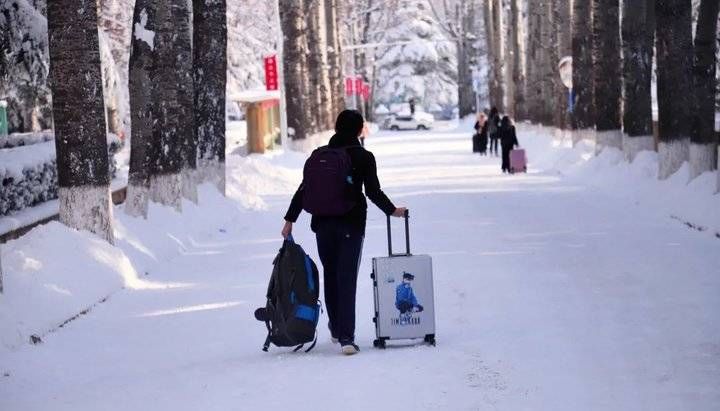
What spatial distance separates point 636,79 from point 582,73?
800 centimetres

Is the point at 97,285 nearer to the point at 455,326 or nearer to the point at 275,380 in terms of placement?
the point at 455,326

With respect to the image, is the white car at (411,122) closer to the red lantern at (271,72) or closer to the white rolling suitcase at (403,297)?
the red lantern at (271,72)

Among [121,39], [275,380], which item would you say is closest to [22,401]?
[275,380]

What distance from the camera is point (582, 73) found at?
38906mm

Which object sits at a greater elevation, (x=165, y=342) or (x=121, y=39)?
(x=121, y=39)

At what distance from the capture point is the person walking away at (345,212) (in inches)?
413

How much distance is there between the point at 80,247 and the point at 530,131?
4625cm

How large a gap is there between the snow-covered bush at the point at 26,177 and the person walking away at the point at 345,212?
10006mm

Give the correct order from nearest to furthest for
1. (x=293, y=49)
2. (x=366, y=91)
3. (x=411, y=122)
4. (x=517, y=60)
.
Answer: (x=293, y=49)
(x=517, y=60)
(x=411, y=122)
(x=366, y=91)

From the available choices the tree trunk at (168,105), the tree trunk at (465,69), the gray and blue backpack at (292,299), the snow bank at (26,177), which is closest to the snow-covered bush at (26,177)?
the snow bank at (26,177)

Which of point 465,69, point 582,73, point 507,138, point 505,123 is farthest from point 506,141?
point 465,69

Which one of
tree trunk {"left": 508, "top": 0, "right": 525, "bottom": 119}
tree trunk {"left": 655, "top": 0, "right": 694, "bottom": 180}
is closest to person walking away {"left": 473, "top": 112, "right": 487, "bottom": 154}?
tree trunk {"left": 508, "top": 0, "right": 525, "bottom": 119}

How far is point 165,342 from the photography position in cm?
1215

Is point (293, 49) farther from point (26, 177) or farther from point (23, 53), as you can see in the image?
point (26, 177)
